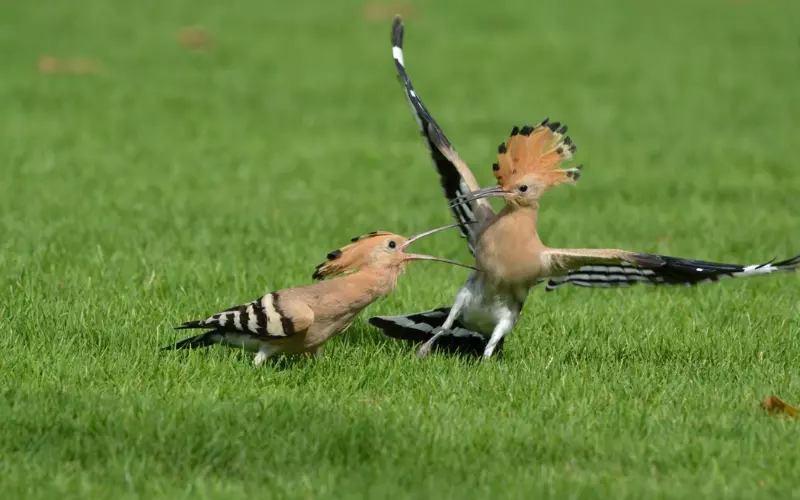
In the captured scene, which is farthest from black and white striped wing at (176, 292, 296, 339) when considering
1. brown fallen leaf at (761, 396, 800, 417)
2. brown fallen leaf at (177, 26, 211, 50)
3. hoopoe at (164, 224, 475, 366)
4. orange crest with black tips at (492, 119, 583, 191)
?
brown fallen leaf at (177, 26, 211, 50)

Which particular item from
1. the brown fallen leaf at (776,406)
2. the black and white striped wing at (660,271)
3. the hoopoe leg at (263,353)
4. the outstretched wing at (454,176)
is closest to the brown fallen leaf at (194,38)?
the outstretched wing at (454,176)

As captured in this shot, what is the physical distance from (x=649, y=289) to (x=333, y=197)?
373cm

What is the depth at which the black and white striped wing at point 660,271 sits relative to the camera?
→ 614cm

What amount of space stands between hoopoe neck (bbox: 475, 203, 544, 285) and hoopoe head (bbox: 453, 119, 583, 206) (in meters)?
0.09

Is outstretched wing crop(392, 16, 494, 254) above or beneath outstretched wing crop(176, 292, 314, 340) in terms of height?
above

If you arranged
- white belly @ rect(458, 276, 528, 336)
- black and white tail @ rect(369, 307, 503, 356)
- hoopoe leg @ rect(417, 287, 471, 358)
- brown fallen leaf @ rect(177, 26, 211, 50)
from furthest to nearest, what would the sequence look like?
brown fallen leaf @ rect(177, 26, 211, 50) < black and white tail @ rect(369, 307, 503, 356) < hoopoe leg @ rect(417, 287, 471, 358) < white belly @ rect(458, 276, 528, 336)

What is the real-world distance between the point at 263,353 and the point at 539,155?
1.76 metres

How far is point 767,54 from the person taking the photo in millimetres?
19453

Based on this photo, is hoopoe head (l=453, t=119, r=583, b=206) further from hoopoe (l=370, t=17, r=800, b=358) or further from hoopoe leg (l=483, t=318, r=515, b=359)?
hoopoe leg (l=483, t=318, r=515, b=359)

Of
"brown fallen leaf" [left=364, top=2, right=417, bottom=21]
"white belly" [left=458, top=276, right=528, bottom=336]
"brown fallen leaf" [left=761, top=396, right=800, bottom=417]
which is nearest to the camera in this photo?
"brown fallen leaf" [left=761, top=396, right=800, bottom=417]

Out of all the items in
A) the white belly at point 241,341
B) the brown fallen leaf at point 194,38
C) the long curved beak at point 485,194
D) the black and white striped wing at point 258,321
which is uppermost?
the brown fallen leaf at point 194,38

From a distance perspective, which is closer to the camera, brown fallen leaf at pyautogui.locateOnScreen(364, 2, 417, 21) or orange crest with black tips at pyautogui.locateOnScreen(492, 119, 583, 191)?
orange crest with black tips at pyautogui.locateOnScreen(492, 119, 583, 191)

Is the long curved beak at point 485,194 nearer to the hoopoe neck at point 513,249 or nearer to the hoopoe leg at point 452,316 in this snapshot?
the hoopoe neck at point 513,249

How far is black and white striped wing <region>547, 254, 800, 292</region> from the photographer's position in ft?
20.2
